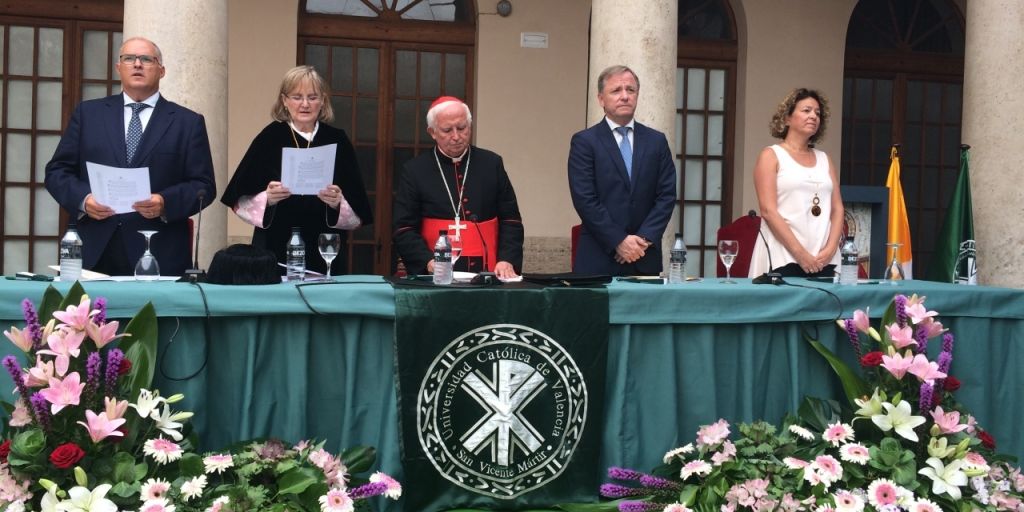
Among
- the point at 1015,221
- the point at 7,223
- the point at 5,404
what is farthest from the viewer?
the point at 7,223

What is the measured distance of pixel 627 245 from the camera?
5.36 metres

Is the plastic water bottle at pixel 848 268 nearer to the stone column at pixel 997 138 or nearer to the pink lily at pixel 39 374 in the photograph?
the pink lily at pixel 39 374

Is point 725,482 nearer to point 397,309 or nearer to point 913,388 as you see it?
point 913,388

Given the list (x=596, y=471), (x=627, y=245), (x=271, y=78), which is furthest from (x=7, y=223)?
(x=596, y=471)

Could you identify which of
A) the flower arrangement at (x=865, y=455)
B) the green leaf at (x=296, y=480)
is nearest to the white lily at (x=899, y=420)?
the flower arrangement at (x=865, y=455)

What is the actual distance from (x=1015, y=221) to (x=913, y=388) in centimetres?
395

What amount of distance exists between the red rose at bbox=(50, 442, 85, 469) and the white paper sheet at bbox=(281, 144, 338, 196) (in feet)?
5.72

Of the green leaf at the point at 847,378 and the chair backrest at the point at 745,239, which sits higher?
the chair backrest at the point at 745,239

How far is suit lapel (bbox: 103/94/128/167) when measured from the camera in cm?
497

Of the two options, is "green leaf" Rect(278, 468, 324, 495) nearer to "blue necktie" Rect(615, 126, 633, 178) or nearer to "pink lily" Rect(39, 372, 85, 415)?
"pink lily" Rect(39, 372, 85, 415)

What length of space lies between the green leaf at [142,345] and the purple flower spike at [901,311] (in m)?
A: 2.82

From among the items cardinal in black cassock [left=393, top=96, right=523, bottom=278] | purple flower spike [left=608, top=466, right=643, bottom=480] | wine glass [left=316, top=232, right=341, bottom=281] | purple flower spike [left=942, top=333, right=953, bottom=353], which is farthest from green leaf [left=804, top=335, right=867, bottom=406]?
wine glass [left=316, top=232, right=341, bottom=281]

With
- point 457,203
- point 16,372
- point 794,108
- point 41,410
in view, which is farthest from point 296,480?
point 794,108

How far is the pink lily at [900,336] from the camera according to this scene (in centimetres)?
430
